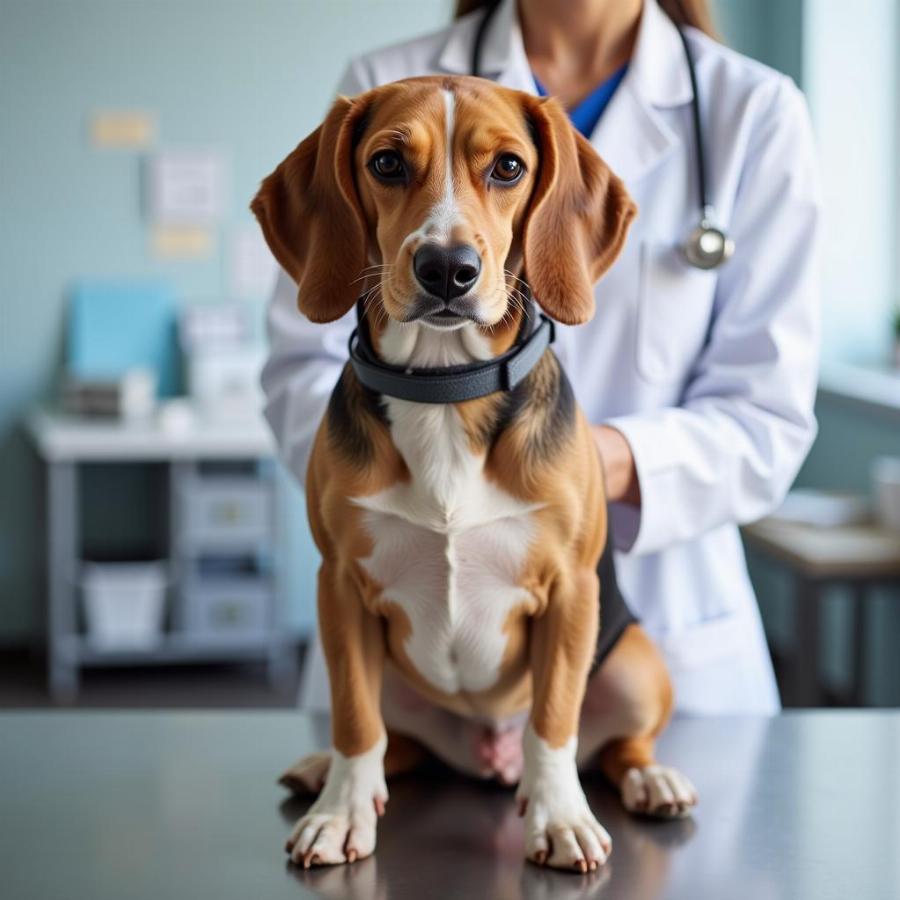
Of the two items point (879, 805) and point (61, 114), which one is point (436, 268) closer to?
point (879, 805)

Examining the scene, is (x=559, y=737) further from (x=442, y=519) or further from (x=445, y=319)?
(x=445, y=319)

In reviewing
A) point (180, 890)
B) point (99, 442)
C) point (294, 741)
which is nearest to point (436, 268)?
point (180, 890)

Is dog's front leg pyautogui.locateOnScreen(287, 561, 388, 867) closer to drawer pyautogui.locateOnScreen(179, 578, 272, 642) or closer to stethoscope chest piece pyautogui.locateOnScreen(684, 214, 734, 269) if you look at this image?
stethoscope chest piece pyautogui.locateOnScreen(684, 214, 734, 269)

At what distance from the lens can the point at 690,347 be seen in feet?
4.82

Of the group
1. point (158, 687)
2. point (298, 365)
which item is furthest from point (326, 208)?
point (158, 687)

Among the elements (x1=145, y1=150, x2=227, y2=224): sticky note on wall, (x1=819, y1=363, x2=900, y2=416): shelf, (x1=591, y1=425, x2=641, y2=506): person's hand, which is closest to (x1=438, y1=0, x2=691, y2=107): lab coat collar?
(x1=591, y1=425, x2=641, y2=506): person's hand

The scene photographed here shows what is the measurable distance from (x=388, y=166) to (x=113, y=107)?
13.1 feet

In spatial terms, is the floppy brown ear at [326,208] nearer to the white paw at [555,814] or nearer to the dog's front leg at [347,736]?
the dog's front leg at [347,736]

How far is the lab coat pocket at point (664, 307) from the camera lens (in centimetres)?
144

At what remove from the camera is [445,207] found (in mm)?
892

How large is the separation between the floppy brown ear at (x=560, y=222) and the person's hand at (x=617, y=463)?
0.31 meters

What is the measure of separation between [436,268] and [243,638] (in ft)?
12.0

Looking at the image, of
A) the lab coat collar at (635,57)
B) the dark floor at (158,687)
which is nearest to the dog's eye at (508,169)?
the lab coat collar at (635,57)

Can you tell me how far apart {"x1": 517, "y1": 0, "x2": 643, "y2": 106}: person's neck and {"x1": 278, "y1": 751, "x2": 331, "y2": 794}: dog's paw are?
76 centimetres
